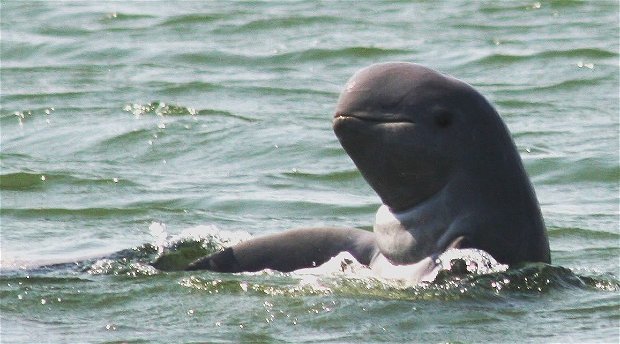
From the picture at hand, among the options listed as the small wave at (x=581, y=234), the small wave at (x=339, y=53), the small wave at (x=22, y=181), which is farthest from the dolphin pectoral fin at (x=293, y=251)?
the small wave at (x=339, y=53)

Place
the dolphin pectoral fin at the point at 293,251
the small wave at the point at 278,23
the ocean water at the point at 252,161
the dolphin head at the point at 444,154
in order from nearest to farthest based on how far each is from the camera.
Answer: the ocean water at the point at 252,161, the dolphin head at the point at 444,154, the dolphin pectoral fin at the point at 293,251, the small wave at the point at 278,23

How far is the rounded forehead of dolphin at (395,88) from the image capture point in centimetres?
691

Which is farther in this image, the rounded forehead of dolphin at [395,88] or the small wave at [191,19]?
the small wave at [191,19]

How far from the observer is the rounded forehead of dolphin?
6.91 m

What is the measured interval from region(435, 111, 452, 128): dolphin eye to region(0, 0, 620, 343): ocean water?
649mm

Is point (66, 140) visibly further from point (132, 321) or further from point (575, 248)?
point (132, 321)

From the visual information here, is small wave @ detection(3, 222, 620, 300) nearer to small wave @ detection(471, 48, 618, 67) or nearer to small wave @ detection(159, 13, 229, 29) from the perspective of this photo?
small wave @ detection(471, 48, 618, 67)

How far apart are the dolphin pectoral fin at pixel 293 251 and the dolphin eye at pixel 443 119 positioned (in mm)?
720

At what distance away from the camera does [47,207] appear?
10.4 m

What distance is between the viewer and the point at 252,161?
12164 millimetres

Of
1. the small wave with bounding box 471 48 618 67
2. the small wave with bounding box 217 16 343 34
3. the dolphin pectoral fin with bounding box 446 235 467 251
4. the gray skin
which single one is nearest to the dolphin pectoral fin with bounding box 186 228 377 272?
the gray skin

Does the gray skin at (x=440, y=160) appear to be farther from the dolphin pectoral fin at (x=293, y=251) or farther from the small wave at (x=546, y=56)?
the small wave at (x=546, y=56)

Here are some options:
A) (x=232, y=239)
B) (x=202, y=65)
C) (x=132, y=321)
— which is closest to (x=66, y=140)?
(x=202, y=65)

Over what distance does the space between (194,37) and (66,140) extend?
5.44 m
